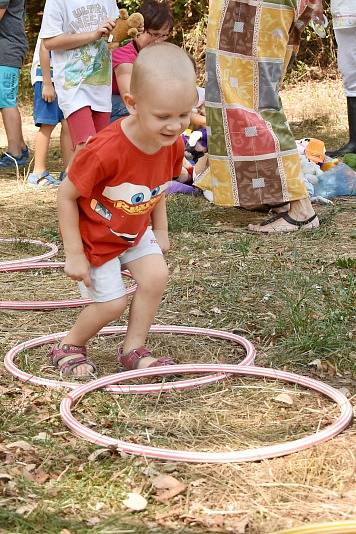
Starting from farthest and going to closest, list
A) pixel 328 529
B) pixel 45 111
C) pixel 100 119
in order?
A: pixel 45 111
pixel 100 119
pixel 328 529

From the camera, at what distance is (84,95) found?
6.55 m

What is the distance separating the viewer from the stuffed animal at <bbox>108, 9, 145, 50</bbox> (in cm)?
638

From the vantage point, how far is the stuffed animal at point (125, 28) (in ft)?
20.9

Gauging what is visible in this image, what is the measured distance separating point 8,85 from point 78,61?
1.90 meters

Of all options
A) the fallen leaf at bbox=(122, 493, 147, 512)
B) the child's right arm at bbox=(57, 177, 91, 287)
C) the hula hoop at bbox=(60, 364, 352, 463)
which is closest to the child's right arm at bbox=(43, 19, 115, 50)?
the child's right arm at bbox=(57, 177, 91, 287)

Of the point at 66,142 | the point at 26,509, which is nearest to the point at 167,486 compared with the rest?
the point at 26,509

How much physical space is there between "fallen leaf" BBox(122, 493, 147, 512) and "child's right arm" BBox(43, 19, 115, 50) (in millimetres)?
4294

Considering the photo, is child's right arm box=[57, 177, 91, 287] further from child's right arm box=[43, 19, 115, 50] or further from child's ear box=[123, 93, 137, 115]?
child's right arm box=[43, 19, 115, 50]

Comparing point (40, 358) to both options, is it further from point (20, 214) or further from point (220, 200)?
point (20, 214)

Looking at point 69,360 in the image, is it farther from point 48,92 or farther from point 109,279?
point 48,92

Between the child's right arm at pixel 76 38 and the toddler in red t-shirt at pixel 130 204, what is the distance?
2.84 metres

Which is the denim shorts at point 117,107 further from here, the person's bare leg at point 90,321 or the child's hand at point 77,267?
the child's hand at point 77,267

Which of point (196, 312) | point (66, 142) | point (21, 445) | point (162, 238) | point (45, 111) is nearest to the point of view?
point (21, 445)

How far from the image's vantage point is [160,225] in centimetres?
389
